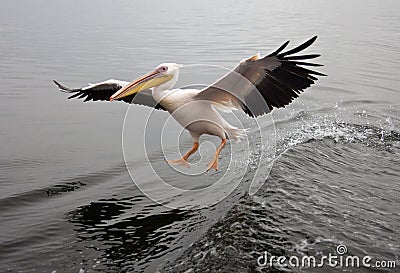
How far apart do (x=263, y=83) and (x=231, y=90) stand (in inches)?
16.6

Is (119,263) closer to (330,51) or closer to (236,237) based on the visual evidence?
(236,237)

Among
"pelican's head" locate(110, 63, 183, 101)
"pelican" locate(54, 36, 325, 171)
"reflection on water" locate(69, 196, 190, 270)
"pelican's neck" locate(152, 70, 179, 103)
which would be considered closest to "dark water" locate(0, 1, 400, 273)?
"reflection on water" locate(69, 196, 190, 270)

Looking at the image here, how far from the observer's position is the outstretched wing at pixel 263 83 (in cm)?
522

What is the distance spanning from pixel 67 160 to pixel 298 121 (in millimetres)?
5033

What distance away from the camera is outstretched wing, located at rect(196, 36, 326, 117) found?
5.22 m

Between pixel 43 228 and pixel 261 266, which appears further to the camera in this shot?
pixel 43 228

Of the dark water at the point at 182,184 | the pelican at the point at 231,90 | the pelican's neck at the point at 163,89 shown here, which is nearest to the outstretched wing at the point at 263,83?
the pelican at the point at 231,90

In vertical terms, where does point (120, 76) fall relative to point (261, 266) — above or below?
above

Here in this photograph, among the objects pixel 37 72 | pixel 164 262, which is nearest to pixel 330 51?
pixel 37 72

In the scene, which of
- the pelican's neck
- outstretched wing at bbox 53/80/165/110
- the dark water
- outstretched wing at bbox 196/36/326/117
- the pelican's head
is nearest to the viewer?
the dark water

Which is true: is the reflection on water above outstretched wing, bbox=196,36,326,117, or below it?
below

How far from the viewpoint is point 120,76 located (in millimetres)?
13680

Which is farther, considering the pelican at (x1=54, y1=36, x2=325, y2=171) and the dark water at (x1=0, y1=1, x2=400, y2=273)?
the pelican at (x1=54, y1=36, x2=325, y2=171)

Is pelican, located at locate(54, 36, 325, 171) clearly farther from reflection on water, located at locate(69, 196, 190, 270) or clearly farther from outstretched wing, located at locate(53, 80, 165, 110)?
reflection on water, located at locate(69, 196, 190, 270)
